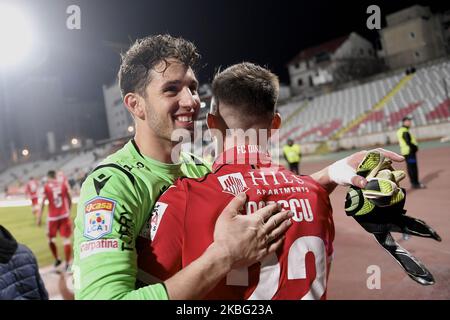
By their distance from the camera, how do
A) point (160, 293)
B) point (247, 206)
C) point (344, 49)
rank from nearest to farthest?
point (160, 293) → point (247, 206) → point (344, 49)

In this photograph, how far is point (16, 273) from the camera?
184 centimetres

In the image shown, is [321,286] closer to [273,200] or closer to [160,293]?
[273,200]

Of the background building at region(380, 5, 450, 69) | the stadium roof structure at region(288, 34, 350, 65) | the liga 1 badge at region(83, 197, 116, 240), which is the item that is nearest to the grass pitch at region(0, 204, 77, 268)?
the liga 1 badge at region(83, 197, 116, 240)

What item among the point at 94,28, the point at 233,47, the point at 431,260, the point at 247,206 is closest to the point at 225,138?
the point at 247,206

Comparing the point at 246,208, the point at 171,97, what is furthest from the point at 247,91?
the point at 246,208

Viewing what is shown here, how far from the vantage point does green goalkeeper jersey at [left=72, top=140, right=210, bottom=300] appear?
3.23 ft

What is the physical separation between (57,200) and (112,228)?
234 inches

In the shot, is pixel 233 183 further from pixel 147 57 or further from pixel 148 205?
pixel 147 57

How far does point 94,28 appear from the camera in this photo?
3.84m

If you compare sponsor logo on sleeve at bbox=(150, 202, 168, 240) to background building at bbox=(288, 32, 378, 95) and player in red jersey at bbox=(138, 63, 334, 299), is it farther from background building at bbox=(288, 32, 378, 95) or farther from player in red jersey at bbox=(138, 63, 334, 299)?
background building at bbox=(288, 32, 378, 95)

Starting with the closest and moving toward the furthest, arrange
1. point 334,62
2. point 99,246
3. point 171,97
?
point 99,246 → point 171,97 → point 334,62

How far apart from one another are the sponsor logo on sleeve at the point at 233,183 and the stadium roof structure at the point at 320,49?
35218 mm

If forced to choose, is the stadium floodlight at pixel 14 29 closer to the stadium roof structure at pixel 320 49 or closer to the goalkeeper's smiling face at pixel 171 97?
the goalkeeper's smiling face at pixel 171 97

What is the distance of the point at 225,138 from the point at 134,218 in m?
0.43
